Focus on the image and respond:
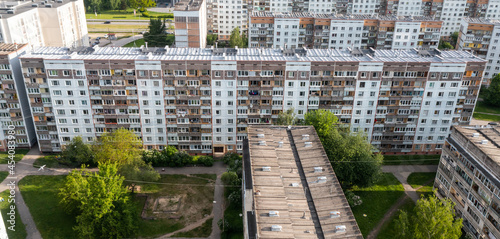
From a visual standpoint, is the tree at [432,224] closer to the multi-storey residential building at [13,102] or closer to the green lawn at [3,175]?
the green lawn at [3,175]

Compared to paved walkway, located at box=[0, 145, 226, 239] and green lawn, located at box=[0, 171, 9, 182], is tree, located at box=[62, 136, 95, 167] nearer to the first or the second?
paved walkway, located at box=[0, 145, 226, 239]

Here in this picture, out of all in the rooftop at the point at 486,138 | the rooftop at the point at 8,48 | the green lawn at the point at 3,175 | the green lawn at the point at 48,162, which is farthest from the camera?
the green lawn at the point at 48,162

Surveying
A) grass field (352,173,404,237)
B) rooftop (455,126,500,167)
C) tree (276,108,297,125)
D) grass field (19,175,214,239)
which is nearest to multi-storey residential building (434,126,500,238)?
rooftop (455,126,500,167)

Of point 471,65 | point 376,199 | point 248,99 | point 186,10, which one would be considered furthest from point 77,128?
point 471,65

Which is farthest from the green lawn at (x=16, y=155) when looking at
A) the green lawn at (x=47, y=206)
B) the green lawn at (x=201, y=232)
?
the green lawn at (x=201, y=232)

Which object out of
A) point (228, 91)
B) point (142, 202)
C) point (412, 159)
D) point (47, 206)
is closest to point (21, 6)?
point (47, 206)
